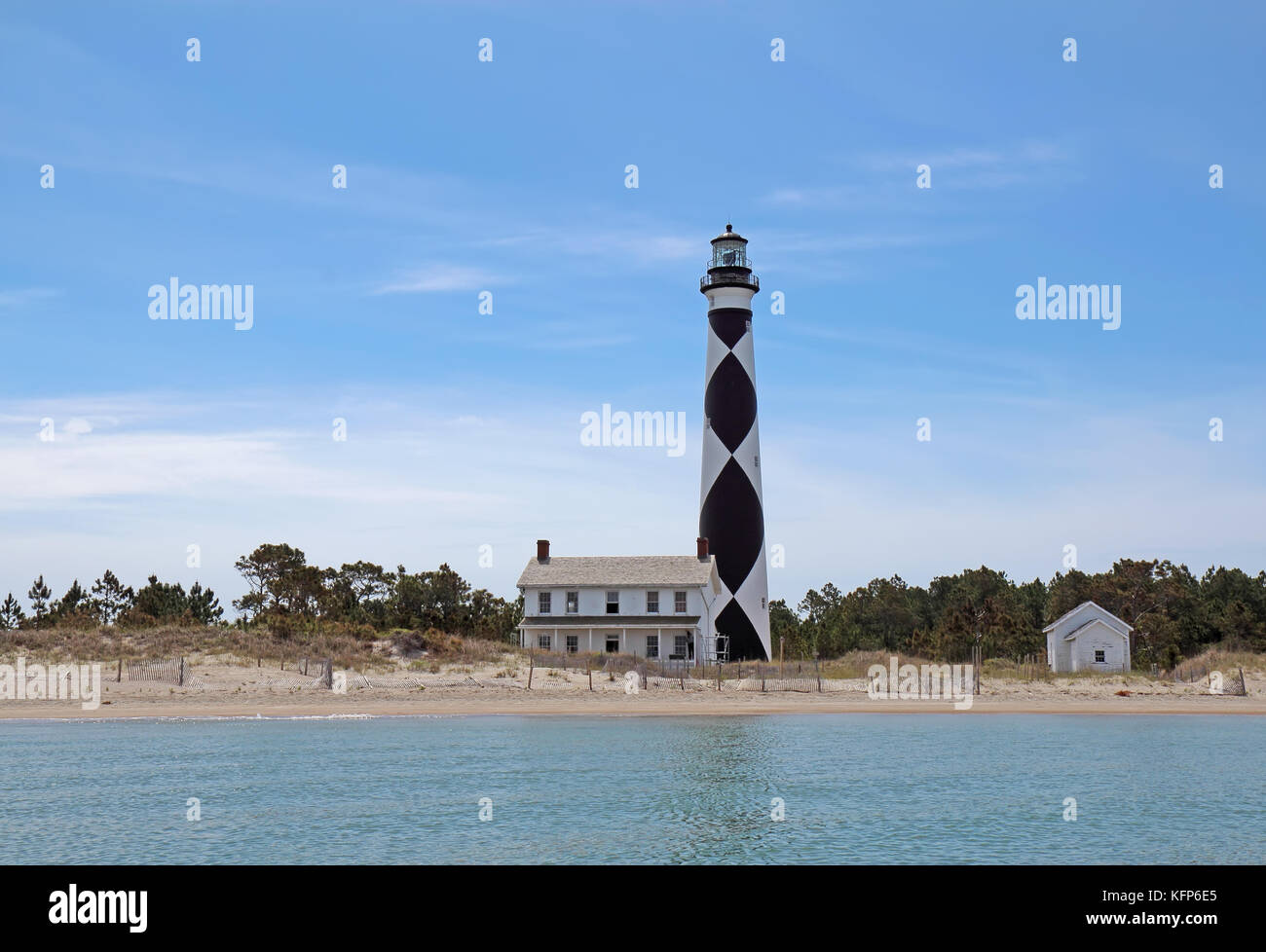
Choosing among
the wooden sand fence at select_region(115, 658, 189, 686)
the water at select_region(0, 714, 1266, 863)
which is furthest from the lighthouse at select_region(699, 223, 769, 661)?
the wooden sand fence at select_region(115, 658, 189, 686)

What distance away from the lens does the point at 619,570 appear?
55.4m

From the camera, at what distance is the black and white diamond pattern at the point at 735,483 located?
5300cm

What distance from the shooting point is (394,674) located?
4438 centimetres

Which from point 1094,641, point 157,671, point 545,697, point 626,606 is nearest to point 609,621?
point 626,606

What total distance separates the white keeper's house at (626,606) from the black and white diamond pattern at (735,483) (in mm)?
Answer: 906

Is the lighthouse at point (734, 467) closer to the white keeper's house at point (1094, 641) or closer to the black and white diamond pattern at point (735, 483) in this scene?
the black and white diamond pattern at point (735, 483)

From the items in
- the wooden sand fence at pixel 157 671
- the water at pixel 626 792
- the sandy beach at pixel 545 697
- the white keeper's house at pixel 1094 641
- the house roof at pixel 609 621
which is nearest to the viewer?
the water at pixel 626 792

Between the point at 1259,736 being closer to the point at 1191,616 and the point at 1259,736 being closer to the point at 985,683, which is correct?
the point at 985,683

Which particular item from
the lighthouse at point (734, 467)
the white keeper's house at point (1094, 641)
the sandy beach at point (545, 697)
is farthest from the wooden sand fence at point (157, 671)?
the white keeper's house at point (1094, 641)

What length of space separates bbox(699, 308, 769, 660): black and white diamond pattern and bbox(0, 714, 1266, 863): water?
17973 mm

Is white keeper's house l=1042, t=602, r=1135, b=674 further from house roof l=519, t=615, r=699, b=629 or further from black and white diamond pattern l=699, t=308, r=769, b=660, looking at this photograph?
house roof l=519, t=615, r=699, b=629

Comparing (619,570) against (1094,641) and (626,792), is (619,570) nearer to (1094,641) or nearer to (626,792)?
(1094,641)
